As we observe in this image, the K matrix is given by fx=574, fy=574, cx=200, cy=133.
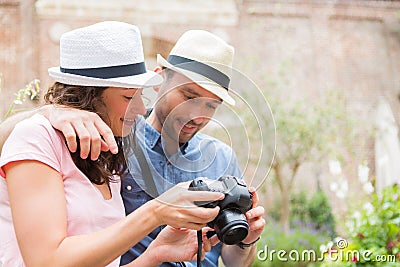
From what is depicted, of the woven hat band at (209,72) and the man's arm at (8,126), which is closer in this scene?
the man's arm at (8,126)

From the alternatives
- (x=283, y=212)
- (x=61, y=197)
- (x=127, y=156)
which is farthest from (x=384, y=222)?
(x=283, y=212)

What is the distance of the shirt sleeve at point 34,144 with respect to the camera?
1.07 metres

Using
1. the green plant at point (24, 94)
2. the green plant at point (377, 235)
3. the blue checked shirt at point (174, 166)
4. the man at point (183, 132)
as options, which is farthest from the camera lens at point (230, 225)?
the green plant at point (377, 235)

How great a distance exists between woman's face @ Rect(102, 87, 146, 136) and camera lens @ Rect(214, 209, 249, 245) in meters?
0.29

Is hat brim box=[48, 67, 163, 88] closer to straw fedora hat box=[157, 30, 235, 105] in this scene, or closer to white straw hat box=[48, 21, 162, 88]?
white straw hat box=[48, 21, 162, 88]

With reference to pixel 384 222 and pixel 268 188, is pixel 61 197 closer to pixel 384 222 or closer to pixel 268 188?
pixel 384 222

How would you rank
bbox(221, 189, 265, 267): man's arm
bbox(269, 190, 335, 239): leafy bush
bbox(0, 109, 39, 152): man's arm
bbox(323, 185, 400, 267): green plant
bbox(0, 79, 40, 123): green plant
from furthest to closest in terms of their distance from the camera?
1. bbox(269, 190, 335, 239): leafy bush
2. bbox(323, 185, 400, 267): green plant
3. bbox(0, 79, 40, 123): green plant
4. bbox(221, 189, 265, 267): man's arm
5. bbox(0, 109, 39, 152): man's arm

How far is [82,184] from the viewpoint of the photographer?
1181 mm

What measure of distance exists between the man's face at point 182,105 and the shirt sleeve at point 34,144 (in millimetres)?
289

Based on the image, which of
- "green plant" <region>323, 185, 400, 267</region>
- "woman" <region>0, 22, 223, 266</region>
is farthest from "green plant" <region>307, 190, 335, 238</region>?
"woman" <region>0, 22, 223, 266</region>

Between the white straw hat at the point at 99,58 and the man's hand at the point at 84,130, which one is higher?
the white straw hat at the point at 99,58

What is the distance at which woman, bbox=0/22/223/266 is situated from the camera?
1053mm

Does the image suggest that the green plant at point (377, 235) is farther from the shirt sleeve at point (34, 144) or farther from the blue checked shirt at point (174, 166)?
the shirt sleeve at point (34, 144)

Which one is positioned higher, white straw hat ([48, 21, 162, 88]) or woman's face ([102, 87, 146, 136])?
white straw hat ([48, 21, 162, 88])
